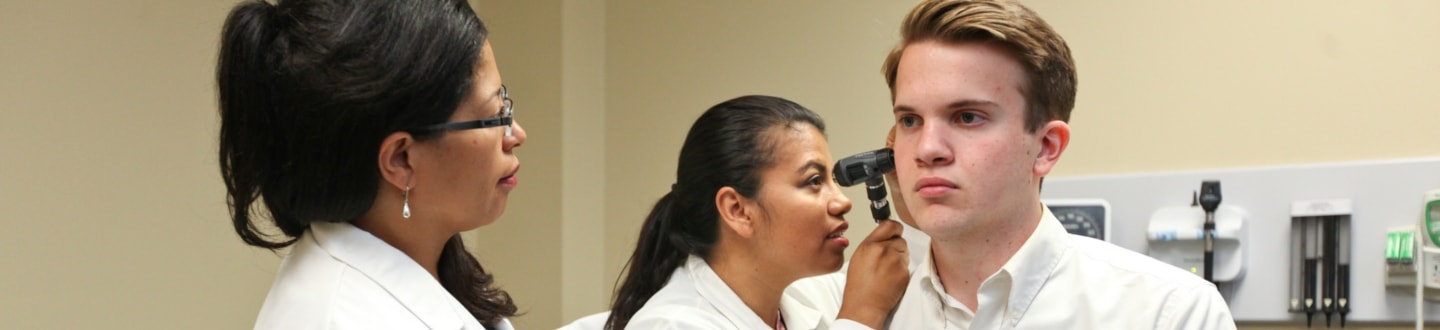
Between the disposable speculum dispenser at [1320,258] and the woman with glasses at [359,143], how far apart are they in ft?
3.96

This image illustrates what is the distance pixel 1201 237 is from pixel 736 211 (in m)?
0.72

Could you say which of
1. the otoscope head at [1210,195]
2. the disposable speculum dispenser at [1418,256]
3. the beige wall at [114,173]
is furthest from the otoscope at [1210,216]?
the beige wall at [114,173]

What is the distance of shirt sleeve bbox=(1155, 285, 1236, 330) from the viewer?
117 cm

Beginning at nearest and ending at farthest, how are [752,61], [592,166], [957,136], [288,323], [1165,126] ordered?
[288,323]
[957,136]
[1165,126]
[752,61]
[592,166]

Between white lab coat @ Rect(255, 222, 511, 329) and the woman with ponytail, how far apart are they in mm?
484

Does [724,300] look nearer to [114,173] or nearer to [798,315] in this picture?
[798,315]

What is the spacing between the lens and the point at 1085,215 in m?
1.95

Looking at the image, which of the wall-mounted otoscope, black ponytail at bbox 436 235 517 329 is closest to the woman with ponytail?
the wall-mounted otoscope

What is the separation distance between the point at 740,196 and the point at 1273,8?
87 cm

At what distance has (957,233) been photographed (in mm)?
1223

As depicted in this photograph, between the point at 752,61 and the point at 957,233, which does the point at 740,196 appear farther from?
the point at 752,61

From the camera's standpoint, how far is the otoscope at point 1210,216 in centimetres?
180

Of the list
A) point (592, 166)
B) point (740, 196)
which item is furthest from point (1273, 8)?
point (592, 166)

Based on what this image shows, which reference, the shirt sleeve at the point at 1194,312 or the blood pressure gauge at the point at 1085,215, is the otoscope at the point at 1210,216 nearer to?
the blood pressure gauge at the point at 1085,215
